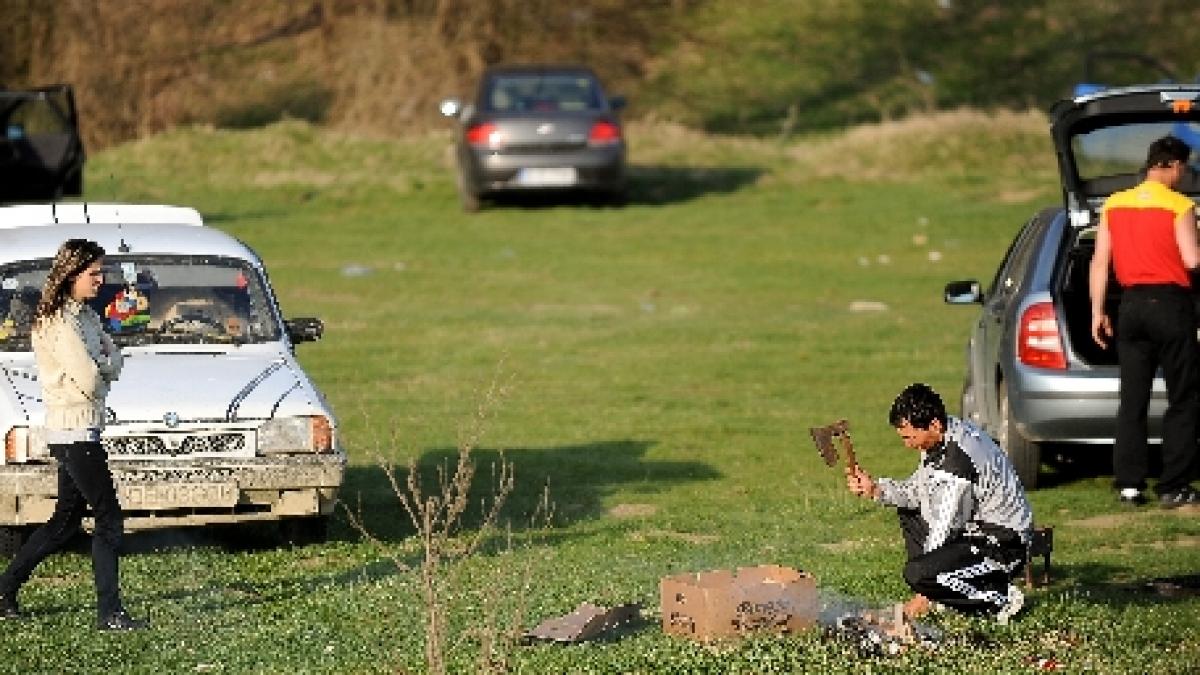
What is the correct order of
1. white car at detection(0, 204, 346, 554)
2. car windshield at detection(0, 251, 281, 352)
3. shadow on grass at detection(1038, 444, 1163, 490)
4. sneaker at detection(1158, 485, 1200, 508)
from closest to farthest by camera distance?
white car at detection(0, 204, 346, 554) → car windshield at detection(0, 251, 281, 352) → sneaker at detection(1158, 485, 1200, 508) → shadow on grass at detection(1038, 444, 1163, 490)

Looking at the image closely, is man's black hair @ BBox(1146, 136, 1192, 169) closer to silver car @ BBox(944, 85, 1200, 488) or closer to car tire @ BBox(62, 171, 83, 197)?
silver car @ BBox(944, 85, 1200, 488)

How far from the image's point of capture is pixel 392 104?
39000 millimetres

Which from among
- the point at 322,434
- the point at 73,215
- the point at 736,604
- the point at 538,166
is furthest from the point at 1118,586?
the point at 538,166

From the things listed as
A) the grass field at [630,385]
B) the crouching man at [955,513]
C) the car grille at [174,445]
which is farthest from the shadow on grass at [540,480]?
the crouching man at [955,513]

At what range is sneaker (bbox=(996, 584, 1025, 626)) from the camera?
977 cm

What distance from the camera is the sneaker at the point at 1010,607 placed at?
9.77 m

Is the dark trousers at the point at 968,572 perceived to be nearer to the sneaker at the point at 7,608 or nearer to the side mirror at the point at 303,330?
the sneaker at the point at 7,608

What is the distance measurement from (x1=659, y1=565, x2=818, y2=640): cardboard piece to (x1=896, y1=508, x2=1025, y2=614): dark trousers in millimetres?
440

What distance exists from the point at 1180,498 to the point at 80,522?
5.79m

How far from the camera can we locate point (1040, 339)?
44.3ft

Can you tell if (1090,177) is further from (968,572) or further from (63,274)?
(63,274)

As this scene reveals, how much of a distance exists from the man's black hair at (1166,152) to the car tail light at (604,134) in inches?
644

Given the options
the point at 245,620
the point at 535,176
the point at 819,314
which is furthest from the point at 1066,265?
the point at 535,176

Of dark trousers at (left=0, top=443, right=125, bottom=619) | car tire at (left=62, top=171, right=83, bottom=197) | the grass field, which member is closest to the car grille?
the grass field
